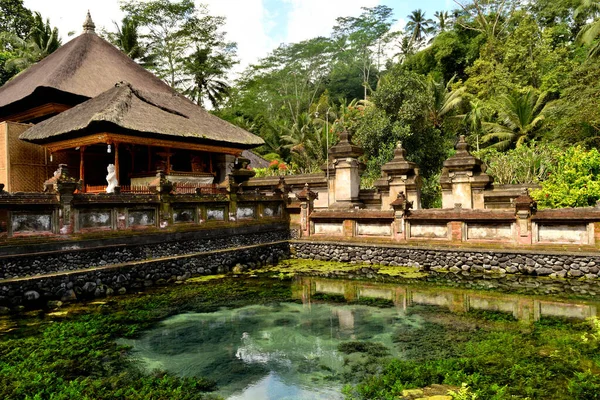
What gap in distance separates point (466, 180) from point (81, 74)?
16698 mm

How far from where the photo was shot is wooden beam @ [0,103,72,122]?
1838cm

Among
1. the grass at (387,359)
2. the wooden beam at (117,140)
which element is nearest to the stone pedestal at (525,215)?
the grass at (387,359)

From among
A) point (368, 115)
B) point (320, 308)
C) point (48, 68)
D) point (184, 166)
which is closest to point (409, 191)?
point (368, 115)

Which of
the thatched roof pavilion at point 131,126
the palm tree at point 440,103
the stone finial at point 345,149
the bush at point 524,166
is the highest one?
the palm tree at point 440,103

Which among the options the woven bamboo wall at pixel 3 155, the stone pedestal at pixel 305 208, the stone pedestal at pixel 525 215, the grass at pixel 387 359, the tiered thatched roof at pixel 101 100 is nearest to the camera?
the grass at pixel 387 359

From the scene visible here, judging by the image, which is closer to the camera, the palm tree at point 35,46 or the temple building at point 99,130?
the temple building at point 99,130

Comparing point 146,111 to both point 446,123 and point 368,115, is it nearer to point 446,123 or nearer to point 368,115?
point 368,115

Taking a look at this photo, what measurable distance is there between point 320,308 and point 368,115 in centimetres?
1425

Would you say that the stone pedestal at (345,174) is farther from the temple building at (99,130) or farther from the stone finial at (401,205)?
the temple building at (99,130)

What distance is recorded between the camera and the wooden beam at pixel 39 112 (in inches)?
723

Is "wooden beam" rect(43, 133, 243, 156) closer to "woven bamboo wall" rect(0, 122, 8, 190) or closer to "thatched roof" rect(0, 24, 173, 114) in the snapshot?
"woven bamboo wall" rect(0, 122, 8, 190)

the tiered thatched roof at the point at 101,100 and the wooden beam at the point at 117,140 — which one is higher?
the tiered thatched roof at the point at 101,100

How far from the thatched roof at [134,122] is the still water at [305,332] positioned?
26.2 ft

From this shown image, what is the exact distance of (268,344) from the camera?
7621mm
